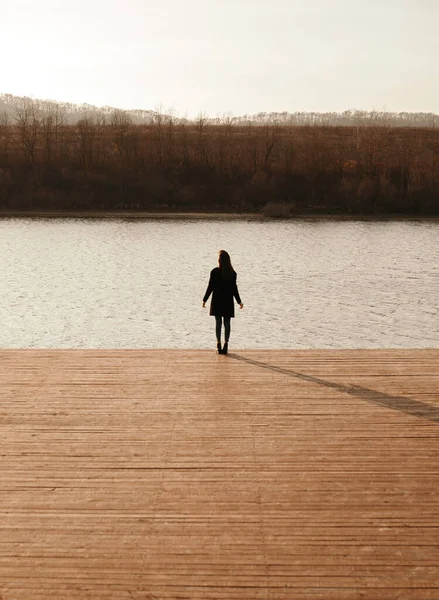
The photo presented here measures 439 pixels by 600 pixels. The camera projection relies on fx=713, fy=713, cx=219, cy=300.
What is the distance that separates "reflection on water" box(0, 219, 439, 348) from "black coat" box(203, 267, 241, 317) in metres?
3.08

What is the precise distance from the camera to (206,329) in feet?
48.1

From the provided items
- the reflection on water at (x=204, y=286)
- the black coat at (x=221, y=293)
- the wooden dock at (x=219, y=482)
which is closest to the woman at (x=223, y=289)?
the black coat at (x=221, y=293)

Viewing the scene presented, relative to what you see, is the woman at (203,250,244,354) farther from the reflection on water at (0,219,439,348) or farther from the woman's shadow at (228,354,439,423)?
the reflection on water at (0,219,439,348)

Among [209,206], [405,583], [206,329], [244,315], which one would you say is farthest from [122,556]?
[209,206]

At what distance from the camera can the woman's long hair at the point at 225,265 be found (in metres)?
9.75

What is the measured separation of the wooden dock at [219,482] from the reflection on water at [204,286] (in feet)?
15.6

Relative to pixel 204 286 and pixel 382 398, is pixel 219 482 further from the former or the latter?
pixel 204 286

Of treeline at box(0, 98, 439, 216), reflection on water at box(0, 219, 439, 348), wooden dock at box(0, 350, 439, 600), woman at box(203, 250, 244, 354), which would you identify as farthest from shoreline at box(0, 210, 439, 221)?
wooden dock at box(0, 350, 439, 600)

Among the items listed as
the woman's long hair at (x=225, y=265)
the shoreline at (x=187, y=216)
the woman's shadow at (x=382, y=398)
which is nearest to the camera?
the woman's shadow at (x=382, y=398)

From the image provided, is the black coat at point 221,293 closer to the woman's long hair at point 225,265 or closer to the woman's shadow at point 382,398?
the woman's long hair at point 225,265

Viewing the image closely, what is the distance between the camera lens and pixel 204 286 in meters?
20.2

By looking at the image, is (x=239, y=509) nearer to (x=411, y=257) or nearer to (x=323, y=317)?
(x=323, y=317)

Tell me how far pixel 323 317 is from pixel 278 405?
8.36m

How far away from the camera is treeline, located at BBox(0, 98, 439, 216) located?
151 ft
